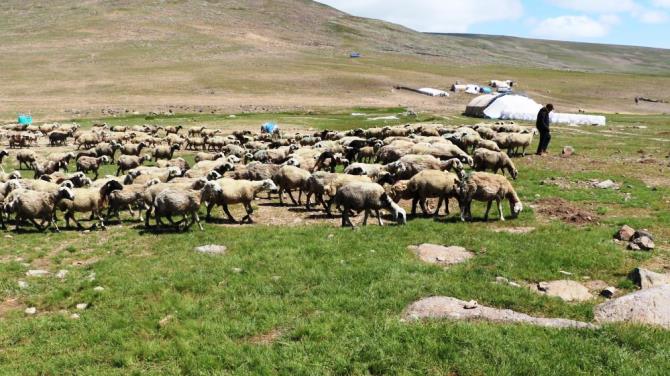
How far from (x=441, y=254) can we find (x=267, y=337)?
6.18m

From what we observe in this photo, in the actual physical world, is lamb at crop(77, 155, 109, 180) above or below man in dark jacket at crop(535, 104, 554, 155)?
below

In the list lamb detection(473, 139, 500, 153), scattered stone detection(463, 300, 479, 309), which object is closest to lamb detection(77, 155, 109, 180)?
lamb detection(473, 139, 500, 153)

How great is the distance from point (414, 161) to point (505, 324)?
1349 centimetres

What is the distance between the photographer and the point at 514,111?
2414 inches

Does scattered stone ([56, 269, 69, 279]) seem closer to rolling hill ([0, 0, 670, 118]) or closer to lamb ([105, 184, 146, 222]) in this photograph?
lamb ([105, 184, 146, 222])

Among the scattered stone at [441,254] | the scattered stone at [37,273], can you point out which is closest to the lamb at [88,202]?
the scattered stone at [37,273]

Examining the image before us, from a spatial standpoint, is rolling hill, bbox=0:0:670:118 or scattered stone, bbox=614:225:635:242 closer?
scattered stone, bbox=614:225:635:242

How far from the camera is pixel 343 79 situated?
107688 mm

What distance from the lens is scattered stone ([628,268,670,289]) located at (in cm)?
1159

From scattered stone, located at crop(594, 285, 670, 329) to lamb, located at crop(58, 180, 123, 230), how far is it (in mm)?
16067

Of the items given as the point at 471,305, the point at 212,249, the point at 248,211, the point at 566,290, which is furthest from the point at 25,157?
the point at 566,290

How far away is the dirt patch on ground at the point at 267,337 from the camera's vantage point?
9.92 metres

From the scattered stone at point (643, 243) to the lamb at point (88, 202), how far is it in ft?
57.3

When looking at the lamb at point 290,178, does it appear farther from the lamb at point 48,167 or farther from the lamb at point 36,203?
the lamb at point 48,167
